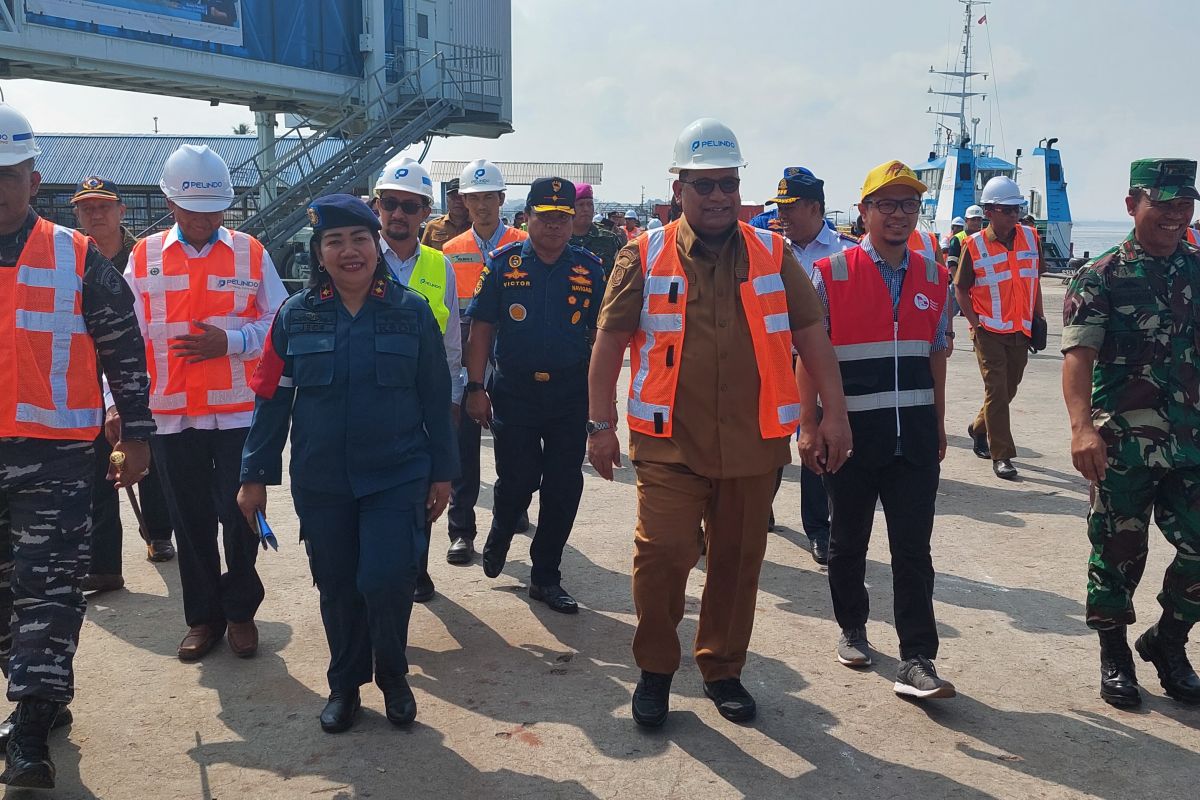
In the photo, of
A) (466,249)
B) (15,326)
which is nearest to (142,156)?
(466,249)

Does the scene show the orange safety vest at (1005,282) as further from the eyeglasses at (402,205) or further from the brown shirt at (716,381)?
the brown shirt at (716,381)

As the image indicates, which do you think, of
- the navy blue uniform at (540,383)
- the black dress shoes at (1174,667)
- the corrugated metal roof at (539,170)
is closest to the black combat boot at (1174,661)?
the black dress shoes at (1174,667)

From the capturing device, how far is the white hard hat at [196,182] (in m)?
4.75

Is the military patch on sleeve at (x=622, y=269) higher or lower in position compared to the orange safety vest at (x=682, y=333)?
higher

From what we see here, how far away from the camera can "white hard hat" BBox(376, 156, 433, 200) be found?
5.55 meters

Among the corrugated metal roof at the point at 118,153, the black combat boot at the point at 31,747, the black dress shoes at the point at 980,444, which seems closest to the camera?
the black combat boot at the point at 31,747

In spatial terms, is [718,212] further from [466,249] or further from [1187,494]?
[466,249]

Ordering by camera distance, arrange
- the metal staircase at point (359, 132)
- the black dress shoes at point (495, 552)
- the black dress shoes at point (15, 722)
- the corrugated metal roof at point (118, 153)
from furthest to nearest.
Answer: the corrugated metal roof at point (118, 153) < the metal staircase at point (359, 132) < the black dress shoes at point (495, 552) < the black dress shoes at point (15, 722)

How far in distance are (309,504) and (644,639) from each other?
4.36 feet

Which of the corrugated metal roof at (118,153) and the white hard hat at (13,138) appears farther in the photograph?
the corrugated metal roof at (118,153)

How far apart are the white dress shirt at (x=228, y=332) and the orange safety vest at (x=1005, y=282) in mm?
5648

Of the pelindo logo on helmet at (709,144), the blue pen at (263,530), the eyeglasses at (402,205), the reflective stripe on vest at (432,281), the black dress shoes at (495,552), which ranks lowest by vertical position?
the black dress shoes at (495,552)

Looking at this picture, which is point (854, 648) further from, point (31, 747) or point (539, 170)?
point (539, 170)

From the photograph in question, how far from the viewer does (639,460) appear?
13.7 ft
